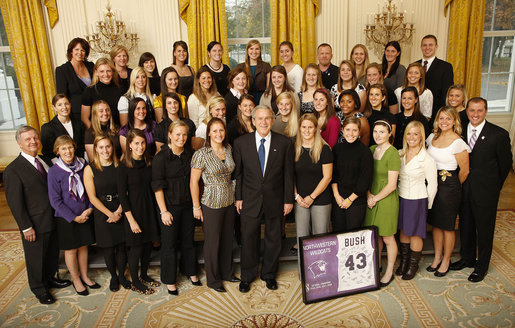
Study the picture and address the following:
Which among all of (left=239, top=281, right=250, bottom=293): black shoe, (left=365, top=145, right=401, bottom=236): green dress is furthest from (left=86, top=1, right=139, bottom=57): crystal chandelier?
(left=365, top=145, right=401, bottom=236): green dress

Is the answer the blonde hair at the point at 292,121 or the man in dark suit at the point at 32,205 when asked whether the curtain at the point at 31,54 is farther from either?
the blonde hair at the point at 292,121

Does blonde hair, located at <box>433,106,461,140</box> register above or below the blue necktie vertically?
above

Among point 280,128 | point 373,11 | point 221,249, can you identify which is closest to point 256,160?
point 280,128

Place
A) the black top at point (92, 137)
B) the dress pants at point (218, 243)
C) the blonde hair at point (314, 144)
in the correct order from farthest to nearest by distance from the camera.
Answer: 1. the black top at point (92, 137)
2. the dress pants at point (218, 243)
3. the blonde hair at point (314, 144)

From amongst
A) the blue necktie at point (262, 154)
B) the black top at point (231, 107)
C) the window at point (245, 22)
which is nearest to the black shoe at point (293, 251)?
the blue necktie at point (262, 154)

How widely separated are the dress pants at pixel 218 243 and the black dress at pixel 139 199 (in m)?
0.47

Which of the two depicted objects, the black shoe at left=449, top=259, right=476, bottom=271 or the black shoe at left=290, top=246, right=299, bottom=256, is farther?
the black shoe at left=290, top=246, right=299, bottom=256

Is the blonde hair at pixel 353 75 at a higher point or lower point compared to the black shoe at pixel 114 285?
higher

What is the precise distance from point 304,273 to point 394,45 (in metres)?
2.98

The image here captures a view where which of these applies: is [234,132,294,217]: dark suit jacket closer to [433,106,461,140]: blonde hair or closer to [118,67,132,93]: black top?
[433,106,461,140]: blonde hair

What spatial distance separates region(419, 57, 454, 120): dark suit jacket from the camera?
15.0 ft

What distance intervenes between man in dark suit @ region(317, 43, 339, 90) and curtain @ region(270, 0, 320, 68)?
1.65 m

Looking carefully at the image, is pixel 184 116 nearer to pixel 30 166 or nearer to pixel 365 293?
pixel 30 166

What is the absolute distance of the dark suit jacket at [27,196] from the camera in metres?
3.09
